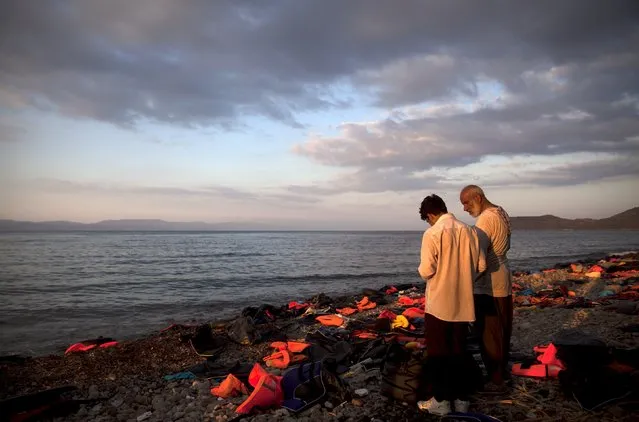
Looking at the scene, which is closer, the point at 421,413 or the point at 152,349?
the point at 421,413

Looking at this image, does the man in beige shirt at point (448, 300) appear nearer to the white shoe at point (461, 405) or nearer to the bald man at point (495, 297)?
the white shoe at point (461, 405)

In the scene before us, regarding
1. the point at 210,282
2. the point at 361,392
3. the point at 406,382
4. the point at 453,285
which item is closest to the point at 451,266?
the point at 453,285

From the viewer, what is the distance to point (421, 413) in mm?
4012

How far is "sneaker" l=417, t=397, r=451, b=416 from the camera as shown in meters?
3.91

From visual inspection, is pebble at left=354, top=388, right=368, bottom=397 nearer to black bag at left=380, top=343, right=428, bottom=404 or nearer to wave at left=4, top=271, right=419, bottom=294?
black bag at left=380, top=343, right=428, bottom=404

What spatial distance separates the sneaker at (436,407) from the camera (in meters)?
3.91

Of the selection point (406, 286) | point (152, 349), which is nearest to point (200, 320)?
point (152, 349)

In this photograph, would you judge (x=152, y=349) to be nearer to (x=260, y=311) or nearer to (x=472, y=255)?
(x=260, y=311)

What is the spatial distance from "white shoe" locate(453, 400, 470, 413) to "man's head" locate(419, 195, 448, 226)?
1.89 metres

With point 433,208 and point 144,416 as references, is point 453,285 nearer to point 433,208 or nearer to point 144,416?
point 433,208

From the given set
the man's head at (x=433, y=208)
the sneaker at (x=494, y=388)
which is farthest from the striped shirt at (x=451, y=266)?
the sneaker at (x=494, y=388)

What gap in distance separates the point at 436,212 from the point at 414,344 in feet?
11.3

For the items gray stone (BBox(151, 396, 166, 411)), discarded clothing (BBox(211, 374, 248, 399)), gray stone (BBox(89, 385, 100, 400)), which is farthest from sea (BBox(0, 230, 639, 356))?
discarded clothing (BBox(211, 374, 248, 399))

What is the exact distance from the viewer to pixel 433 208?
4.20m
